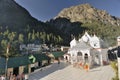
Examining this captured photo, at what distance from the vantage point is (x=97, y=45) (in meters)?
43.9

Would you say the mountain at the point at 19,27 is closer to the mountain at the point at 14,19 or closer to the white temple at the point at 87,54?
the mountain at the point at 14,19

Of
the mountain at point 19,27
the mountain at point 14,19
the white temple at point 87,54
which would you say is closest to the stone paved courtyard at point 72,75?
the white temple at point 87,54

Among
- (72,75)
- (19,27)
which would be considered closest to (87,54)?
(72,75)

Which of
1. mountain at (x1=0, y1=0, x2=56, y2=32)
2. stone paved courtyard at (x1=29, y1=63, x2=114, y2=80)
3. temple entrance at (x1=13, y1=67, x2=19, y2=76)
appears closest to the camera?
stone paved courtyard at (x1=29, y1=63, x2=114, y2=80)

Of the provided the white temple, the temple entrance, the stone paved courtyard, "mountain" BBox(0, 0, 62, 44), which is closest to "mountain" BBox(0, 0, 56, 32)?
"mountain" BBox(0, 0, 62, 44)

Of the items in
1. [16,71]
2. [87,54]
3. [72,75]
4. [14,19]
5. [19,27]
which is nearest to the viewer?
[72,75]

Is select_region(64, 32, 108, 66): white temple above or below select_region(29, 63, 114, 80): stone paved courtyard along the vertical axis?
A: above

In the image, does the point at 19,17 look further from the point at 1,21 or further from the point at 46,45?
the point at 46,45

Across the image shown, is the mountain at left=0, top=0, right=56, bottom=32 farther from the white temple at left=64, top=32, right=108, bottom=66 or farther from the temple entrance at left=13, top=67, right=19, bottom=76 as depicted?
the temple entrance at left=13, top=67, right=19, bottom=76

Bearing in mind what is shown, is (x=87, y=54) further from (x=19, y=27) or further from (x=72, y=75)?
(x=19, y=27)

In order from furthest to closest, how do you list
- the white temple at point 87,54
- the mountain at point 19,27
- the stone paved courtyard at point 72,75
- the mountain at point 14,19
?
the mountain at point 14,19
the mountain at point 19,27
the white temple at point 87,54
the stone paved courtyard at point 72,75

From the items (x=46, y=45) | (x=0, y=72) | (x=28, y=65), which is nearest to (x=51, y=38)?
(x=46, y=45)

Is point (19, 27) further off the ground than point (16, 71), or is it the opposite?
point (19, 27)

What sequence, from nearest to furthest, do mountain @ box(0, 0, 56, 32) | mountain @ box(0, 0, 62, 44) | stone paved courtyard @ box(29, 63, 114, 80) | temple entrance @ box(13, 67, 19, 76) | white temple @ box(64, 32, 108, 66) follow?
stone paved courtyard @ box(29, 63, 114, 80) < temple entrance @ box(13, 67, 19, 76) < white temple @ box(64, 32, 108, 66) < mountain @ box(0, 0, 62, 44) < mountain @ box(0, 0, 56, 32)
